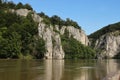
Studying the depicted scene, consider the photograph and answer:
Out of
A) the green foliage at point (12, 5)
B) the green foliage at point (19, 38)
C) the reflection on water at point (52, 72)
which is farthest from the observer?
the green foliage at point (12, 5)

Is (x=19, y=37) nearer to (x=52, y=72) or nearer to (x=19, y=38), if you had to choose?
(x=19, y=38)

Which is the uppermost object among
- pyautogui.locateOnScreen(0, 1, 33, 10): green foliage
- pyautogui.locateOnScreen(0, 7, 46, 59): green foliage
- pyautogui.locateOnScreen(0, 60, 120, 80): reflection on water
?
pyautogui.locateOnScreen(0, 1, 33, 10): green foliage

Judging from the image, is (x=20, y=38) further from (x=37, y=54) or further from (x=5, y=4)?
(x=5, y=4)

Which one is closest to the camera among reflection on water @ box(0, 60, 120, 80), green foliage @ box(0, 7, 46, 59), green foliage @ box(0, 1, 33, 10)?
reflection on water @ box(0, 60, 120, 80)

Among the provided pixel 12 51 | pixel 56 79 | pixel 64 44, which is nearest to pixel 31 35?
pixel 12 51

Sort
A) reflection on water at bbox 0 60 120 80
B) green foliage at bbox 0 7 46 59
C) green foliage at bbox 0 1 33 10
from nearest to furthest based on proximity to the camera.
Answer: reflection on water at bbox 0 60 120 80 → green foliage at bbox 0 7 46 59 → green foliage at bbox 0 1 33 10

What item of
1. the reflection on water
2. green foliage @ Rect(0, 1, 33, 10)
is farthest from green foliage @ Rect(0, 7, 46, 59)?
the reflection on water

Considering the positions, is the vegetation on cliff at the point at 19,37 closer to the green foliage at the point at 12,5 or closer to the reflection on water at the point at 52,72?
the green foliage at the point at 12,5

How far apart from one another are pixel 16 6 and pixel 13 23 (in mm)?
37874

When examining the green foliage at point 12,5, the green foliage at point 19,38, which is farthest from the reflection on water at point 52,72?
the green foliage at point 12,5

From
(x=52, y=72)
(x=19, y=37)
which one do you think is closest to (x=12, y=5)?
(x=19, y=37)

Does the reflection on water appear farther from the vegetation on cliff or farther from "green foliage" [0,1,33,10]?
"green foliage" [0,1,33,10]

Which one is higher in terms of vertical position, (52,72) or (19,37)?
(19,37)

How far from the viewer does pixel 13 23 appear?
6142 inches
